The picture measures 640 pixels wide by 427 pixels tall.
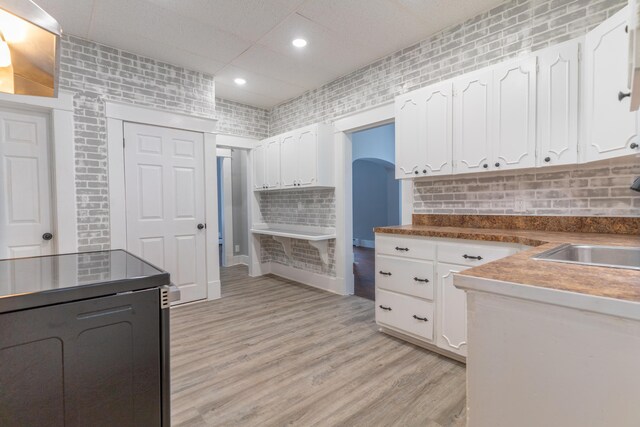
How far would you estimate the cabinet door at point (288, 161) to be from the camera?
166 inches

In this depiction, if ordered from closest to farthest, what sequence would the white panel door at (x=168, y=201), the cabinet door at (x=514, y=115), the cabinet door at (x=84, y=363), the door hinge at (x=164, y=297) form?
the cabinet door at (x=84, y=363) → the door hinge at (x=164, y=297) → the cabinet door at (x=514, y=115) → the white panel door at (x=168, y=201)

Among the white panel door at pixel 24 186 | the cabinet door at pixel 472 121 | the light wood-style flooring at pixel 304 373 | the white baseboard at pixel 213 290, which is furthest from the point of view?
the white baseboard at pixel 213 290

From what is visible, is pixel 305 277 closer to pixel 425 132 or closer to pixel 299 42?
pixel 425 132

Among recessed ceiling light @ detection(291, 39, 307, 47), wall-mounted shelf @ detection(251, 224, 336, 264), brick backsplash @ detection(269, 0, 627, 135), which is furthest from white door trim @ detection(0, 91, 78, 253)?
brick backsplash @ detection(269, 0, 627, 135)

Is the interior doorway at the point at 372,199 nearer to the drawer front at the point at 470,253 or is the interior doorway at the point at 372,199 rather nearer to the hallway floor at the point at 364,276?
the hallway floor at the point at 364,276

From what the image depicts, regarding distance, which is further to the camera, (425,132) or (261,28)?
(261,28)

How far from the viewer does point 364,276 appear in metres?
5.04

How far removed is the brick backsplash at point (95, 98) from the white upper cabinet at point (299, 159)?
5.39 ft

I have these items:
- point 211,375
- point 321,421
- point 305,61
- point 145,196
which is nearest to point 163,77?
point 145,196

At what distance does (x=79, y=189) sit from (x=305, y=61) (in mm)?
2702

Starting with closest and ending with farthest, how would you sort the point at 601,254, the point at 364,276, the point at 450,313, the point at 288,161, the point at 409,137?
the point at 601,254 < the point at 450,313 < the point at 409,137 < the point at 288,161 < the point at 364,276

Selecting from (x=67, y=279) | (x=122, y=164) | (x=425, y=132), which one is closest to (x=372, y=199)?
(x=425, y=132)

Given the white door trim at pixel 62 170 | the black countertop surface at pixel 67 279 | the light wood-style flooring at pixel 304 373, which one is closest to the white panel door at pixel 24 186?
the white door trim at pixel 62 170

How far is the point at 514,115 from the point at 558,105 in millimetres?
251
